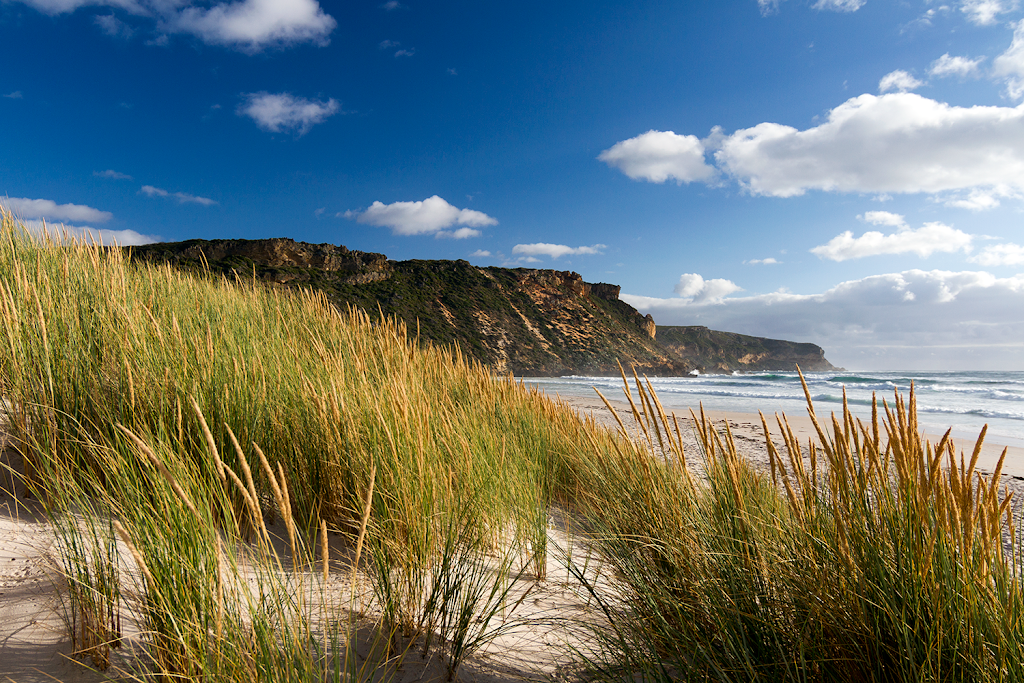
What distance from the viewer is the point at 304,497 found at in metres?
2.10

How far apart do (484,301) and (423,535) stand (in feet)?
140

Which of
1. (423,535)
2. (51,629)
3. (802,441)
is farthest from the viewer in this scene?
(802,441)

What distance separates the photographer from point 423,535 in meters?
1.68

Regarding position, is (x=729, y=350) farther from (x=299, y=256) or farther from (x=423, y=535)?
(x=423, y=535)

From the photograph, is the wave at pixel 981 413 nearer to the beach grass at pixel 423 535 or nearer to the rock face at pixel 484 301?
the beach grass at pixel 423 535

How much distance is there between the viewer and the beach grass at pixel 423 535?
1078 millimetres

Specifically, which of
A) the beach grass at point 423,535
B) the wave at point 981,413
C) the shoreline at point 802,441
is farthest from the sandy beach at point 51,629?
the wave at point 981,413

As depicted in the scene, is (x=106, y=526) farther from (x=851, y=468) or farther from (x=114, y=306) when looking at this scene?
(x=851, y=468)

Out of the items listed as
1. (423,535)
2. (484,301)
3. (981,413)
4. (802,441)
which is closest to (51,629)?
(423,535)

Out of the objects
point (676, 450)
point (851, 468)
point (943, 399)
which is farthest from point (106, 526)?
point (943, 399)

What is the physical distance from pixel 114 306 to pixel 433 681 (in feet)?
9.25

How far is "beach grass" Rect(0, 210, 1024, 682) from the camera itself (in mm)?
1078

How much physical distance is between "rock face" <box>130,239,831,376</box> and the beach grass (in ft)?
73.4

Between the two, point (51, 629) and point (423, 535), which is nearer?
point (51, 629)
